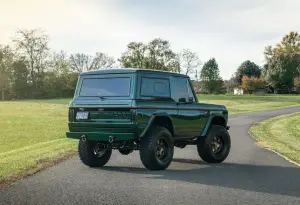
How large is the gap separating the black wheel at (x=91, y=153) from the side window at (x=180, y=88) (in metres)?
2.20

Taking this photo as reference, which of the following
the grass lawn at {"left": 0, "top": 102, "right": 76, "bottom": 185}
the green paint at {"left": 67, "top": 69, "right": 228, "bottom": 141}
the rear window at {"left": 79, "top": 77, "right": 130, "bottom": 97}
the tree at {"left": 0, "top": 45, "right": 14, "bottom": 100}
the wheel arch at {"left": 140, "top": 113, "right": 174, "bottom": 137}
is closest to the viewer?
the green paint at {"left": 67, "top": 69, "right": 228, "bottom": 141}

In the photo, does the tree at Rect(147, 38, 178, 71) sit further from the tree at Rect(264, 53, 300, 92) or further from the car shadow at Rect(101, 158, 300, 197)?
the car shadow at Rect(101, 158, 300, 197)

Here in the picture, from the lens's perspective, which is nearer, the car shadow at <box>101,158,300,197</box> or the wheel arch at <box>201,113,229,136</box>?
the car shadow at <box>101,158,300,197</box>

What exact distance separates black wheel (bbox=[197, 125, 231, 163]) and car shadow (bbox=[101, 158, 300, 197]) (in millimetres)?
234

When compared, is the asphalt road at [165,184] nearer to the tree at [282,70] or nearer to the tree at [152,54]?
the tree at [152,54]

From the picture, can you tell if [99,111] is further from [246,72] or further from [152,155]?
[246,72]

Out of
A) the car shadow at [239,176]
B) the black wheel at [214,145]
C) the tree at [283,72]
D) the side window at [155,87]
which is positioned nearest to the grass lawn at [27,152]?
the car shadow at [239,176]

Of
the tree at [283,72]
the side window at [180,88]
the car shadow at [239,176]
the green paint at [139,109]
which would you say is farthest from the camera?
the tree at [283,72]

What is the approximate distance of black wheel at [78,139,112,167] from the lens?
412 inches

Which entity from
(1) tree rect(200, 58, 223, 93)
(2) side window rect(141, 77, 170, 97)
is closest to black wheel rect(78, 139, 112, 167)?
(2) side window rect(141, 77, 170, 97)

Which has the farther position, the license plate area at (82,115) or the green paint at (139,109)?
the license plate area at (82,115)

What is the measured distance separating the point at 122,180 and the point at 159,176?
84cm

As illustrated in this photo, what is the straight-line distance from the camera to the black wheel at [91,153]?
1045 centimetres

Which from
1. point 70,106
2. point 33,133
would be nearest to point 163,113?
point 70,106
